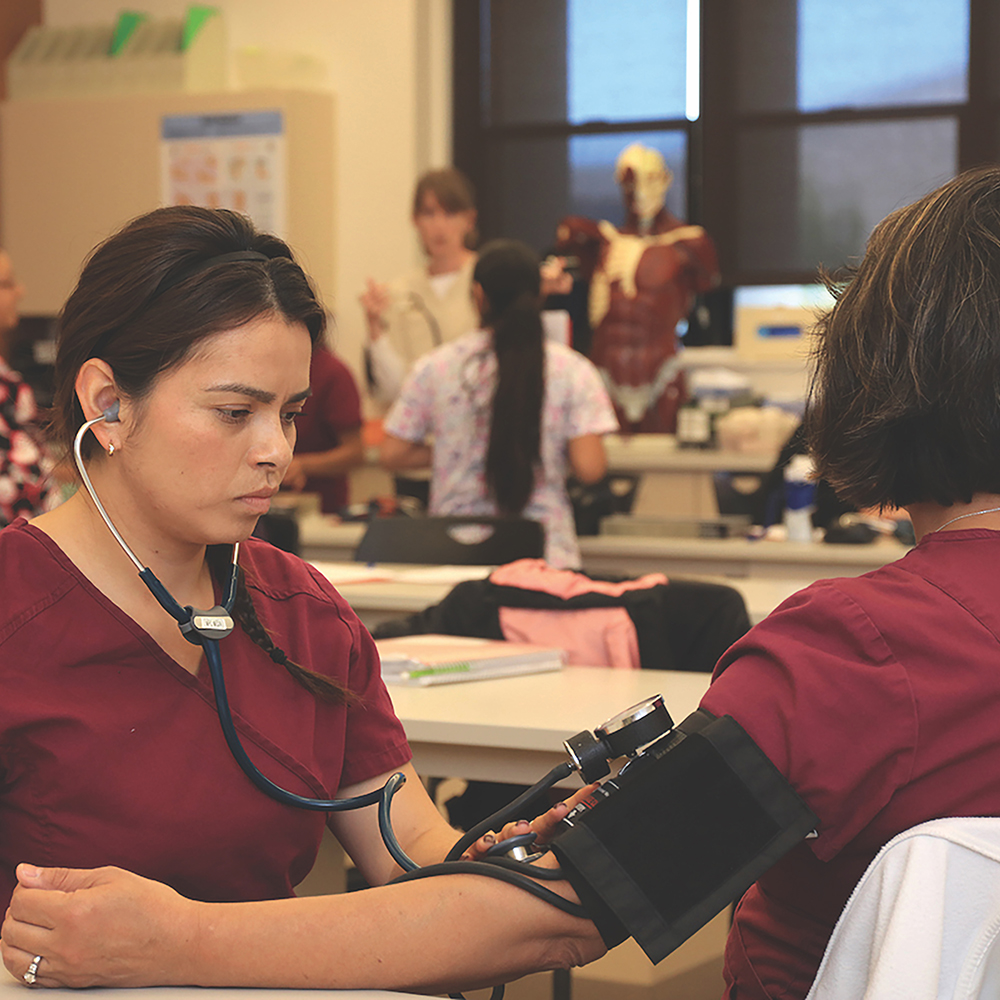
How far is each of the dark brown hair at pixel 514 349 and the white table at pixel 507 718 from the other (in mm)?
1440

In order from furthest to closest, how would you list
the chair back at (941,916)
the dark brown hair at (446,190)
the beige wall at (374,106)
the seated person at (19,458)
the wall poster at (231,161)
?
the beige wall at (374,106)
the wall poster at (231,161)
the dark brown hair at (446,190)
the seated person at (19,458)
the chair back at (941,916)

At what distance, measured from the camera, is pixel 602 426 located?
3.29 metres

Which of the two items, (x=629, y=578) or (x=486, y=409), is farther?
(x=486, y=409)

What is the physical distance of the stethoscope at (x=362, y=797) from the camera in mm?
846

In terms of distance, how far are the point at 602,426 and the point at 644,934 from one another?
254 cm

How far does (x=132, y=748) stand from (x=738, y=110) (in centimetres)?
494

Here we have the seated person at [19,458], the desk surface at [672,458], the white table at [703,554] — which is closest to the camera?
the seated person at [19,458]

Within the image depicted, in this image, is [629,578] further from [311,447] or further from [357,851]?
[311,447]

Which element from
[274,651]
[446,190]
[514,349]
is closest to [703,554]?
[514,349]

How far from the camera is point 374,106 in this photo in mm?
5617

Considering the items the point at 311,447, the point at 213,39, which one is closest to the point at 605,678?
the point at 311,447

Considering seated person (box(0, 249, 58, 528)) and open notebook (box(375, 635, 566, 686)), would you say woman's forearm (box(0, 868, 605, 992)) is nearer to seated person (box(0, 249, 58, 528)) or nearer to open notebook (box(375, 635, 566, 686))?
open notebook (box(375, 635, 566, 686))

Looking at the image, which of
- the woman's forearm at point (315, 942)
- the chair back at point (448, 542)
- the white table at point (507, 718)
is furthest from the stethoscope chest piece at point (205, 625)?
the chair back at point (448, 542)

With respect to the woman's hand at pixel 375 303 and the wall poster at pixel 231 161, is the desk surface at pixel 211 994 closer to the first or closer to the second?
the woman's hand at pixel 375 303
